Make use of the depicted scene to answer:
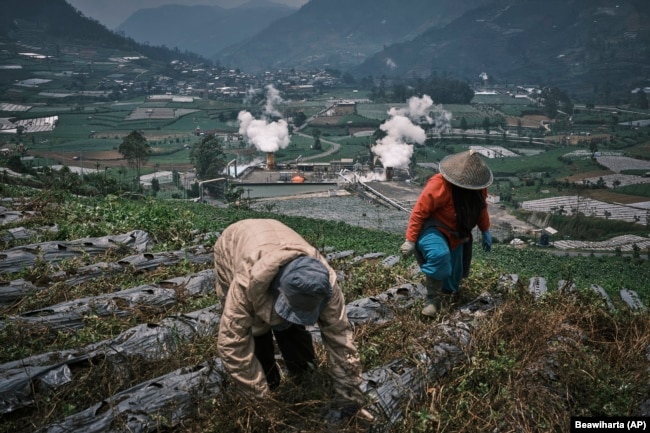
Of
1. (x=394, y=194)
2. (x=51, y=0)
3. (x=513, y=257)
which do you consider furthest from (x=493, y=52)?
(x=513, y=257)

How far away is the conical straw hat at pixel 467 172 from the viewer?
5258mm

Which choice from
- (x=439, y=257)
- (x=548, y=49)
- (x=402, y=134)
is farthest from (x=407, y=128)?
(x=548, y=49)

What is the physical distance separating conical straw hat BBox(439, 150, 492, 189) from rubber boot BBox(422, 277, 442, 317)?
89 cm

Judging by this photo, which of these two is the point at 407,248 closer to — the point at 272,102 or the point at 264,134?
the point at 264,134

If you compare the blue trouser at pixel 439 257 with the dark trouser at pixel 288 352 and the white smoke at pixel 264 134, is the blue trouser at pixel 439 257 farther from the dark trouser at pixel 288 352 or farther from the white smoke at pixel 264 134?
the white smoke at pixel 264 134

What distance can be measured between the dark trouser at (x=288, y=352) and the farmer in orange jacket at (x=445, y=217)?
171cm

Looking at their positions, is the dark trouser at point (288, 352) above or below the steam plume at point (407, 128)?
above

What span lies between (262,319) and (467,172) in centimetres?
259

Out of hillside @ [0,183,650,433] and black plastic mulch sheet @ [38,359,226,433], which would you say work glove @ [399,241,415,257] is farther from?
black plastic mulch sheet @ [38,359,226,433]

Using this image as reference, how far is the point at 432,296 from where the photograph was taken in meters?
5.50

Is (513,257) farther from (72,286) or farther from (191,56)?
(191,56)

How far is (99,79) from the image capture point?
94.8m

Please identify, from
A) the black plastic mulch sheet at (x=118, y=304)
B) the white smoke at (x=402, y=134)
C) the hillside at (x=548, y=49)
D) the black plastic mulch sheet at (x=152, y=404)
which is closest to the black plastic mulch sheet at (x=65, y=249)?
the black plastic mulch sheet at (x=118, y=304)

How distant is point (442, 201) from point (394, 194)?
3523 centimetres
